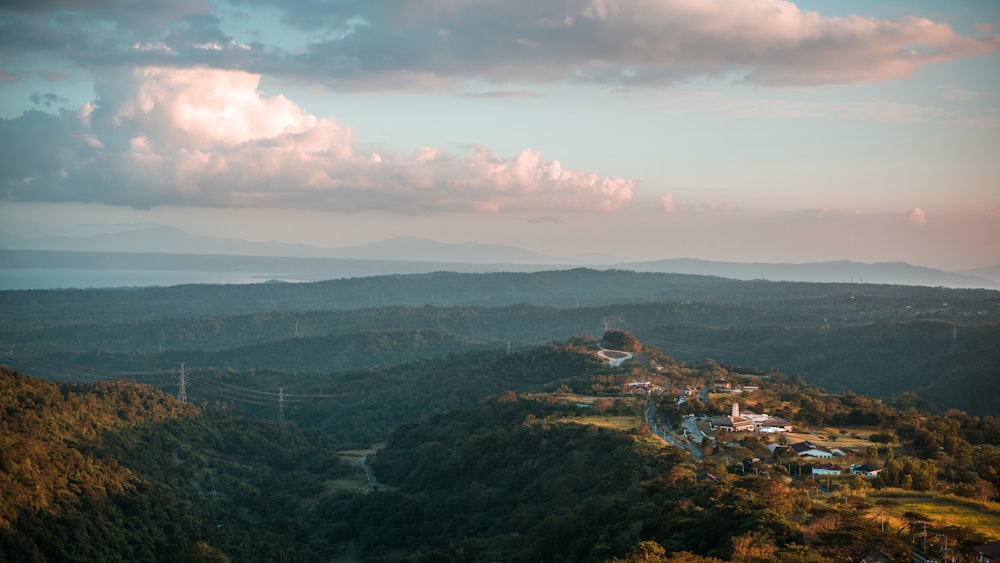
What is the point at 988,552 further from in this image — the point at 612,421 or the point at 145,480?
the point at 145,480

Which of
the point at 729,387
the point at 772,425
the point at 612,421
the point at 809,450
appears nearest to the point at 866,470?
the point at 809,450

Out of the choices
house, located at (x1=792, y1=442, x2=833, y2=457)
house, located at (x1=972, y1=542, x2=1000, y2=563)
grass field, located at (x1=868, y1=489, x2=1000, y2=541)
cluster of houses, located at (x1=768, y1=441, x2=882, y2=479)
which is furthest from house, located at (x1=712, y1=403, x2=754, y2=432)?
house, located at (x1=972, y1=542, x2=1000, y2=563)

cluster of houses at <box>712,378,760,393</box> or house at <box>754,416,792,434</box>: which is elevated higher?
house at <box>754,416,792,434</box>

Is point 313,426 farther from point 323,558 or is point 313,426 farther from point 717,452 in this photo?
point 717,452

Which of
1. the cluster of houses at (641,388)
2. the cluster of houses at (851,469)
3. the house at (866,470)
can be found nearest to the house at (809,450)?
the cluster of houses at (851,469)

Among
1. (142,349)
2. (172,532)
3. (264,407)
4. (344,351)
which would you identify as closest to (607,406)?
(172,532)

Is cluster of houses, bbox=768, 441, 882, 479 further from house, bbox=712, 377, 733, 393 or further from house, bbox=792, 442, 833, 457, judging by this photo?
house, bbox=712, 377, 733, 393
